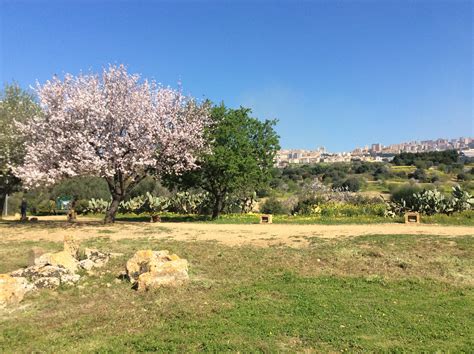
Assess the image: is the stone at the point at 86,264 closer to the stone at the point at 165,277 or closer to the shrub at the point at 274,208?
the stone at the point at 165,277

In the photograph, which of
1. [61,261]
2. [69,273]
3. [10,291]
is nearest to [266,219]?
[61,261]

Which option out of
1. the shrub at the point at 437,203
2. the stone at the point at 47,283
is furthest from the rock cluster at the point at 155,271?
the shrub at the point at 437,203

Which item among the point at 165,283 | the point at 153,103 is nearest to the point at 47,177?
the point at 153,103

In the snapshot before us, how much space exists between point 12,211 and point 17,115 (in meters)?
15.2

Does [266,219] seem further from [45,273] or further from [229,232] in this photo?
[45,273]

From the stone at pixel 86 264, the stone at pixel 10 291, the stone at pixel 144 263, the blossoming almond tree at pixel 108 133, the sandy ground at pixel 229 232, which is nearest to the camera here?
the stone at pixel 10 291

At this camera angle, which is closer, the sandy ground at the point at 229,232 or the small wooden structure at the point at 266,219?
the sandy ground at the point at 229,232

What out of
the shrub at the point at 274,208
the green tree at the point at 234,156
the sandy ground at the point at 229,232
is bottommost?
the sandy ground at the point at 229,232

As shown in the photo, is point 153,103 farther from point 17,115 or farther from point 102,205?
point 102,205

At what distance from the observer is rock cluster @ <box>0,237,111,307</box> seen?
839 cm

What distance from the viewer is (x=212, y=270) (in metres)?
10.9

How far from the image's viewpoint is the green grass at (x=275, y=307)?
643 centimetres

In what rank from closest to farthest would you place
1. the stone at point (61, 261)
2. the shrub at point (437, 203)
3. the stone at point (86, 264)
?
1. the stone at point (61, 261)
2. the stone at point (86, 264)
3. the shrub at point (437, 203)

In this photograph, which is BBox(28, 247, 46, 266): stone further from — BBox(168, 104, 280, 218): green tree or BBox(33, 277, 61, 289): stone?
BBox(168, 104, 280, 218): green tree
